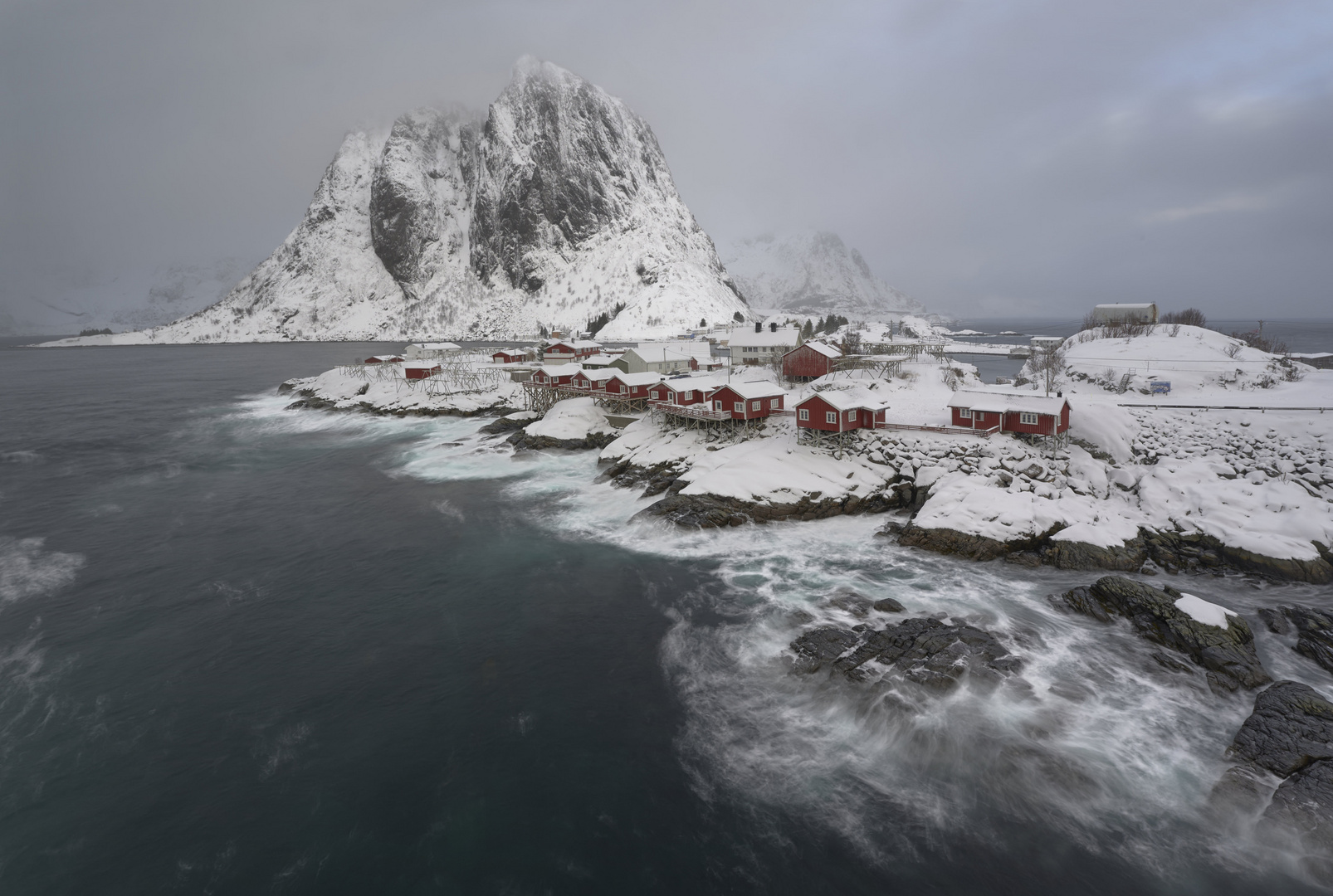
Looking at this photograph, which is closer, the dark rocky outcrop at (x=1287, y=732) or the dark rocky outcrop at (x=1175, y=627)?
the dark rocky outcrop at (x=1287, y=732)

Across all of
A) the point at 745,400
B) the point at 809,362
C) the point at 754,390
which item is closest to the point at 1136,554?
the point at 745,400

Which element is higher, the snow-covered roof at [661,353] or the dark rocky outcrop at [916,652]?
the snow-covered roof at [661,353]

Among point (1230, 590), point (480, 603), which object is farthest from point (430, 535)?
point (1230, 590)

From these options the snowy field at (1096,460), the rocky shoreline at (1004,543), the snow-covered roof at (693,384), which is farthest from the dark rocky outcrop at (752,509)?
the snow-covered roof at (693,384)

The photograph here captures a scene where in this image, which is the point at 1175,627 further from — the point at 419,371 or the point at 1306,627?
the point at 419,371

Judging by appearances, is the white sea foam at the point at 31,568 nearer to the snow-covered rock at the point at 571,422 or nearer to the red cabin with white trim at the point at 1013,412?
the snow-covered rock at the point at 571,422

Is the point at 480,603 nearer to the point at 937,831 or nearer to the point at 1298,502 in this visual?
the point at 937,831
